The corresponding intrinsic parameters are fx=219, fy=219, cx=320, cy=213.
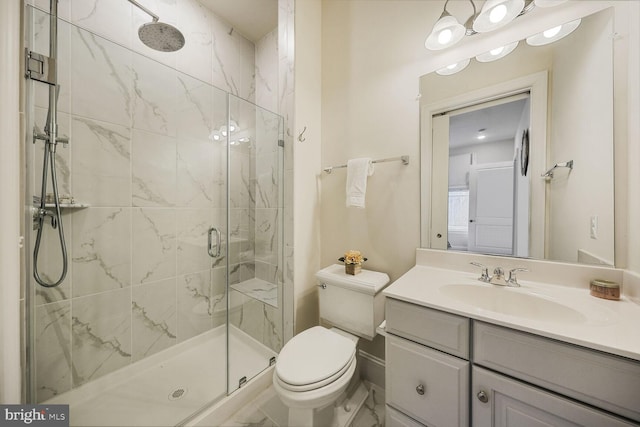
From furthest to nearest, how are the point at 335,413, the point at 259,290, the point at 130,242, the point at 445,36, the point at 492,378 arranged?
the point at 259,290 → the point at 130,242 → the point at 335,413 → the point at 445,36 → the point at 492,378

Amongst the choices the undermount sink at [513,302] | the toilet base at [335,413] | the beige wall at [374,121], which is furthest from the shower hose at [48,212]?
the undermount sink at [513,302]

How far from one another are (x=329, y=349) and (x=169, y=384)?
1.15 m

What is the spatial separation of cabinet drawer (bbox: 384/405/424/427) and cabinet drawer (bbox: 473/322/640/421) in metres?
0.41

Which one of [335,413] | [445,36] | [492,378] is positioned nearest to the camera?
[492,378]

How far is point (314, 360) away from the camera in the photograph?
1.08 metres

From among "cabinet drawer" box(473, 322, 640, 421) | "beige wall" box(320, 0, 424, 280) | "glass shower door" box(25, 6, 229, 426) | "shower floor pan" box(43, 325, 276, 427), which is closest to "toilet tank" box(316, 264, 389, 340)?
"beige wall" box(320, 0, 424, 280)

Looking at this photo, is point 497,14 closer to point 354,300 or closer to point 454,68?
point 454,68

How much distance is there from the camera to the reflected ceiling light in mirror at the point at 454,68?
1202 mm

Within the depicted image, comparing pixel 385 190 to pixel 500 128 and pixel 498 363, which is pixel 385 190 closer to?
pixel 500 128

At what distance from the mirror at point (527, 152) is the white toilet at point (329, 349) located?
0.51 m

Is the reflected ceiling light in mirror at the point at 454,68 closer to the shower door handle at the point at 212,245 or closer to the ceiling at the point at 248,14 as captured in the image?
the ceiling at the point at 248,14

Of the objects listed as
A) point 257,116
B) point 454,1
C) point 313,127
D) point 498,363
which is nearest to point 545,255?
point 498,363

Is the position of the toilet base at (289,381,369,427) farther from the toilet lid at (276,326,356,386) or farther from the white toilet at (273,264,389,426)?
the toilet lid at (276,326,356,386)

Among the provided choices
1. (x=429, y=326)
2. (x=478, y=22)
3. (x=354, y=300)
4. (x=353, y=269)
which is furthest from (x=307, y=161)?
(x=429, y=326)
